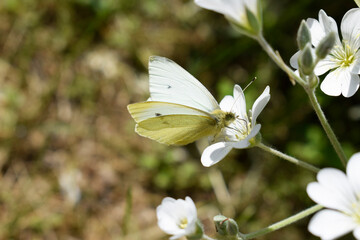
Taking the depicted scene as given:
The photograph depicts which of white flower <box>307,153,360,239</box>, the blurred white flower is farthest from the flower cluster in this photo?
the blurred white flower

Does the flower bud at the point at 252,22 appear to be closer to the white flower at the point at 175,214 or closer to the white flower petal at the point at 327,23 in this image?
the white flower petal at the point at 327,23

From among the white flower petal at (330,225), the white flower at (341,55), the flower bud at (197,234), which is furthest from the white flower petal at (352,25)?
the flower bud at (197,234)

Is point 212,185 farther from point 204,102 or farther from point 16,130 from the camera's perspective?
point 16,130

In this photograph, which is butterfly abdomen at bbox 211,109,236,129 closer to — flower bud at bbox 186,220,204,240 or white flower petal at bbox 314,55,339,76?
white flower petal at bbox 314,55,339,76

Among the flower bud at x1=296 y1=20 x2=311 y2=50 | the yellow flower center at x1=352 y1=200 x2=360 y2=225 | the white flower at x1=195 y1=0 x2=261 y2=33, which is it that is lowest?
the yellow flower center at x1=352 y1=200 x2=360 y2=225

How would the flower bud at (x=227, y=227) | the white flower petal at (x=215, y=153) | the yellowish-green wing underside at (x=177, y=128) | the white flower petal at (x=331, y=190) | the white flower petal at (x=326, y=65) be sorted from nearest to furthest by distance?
the white flower petal at (x=331, y=190) < the flower bud at (x=227, y=227) < the white flower petal at (x=215, y=153) < the white flower petal at (x=326, y=65) < the yellowish-green wing underside at (x=177, y=128)

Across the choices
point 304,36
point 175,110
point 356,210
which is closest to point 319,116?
point 304,36

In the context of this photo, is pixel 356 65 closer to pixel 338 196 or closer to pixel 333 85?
pixel 333 85
